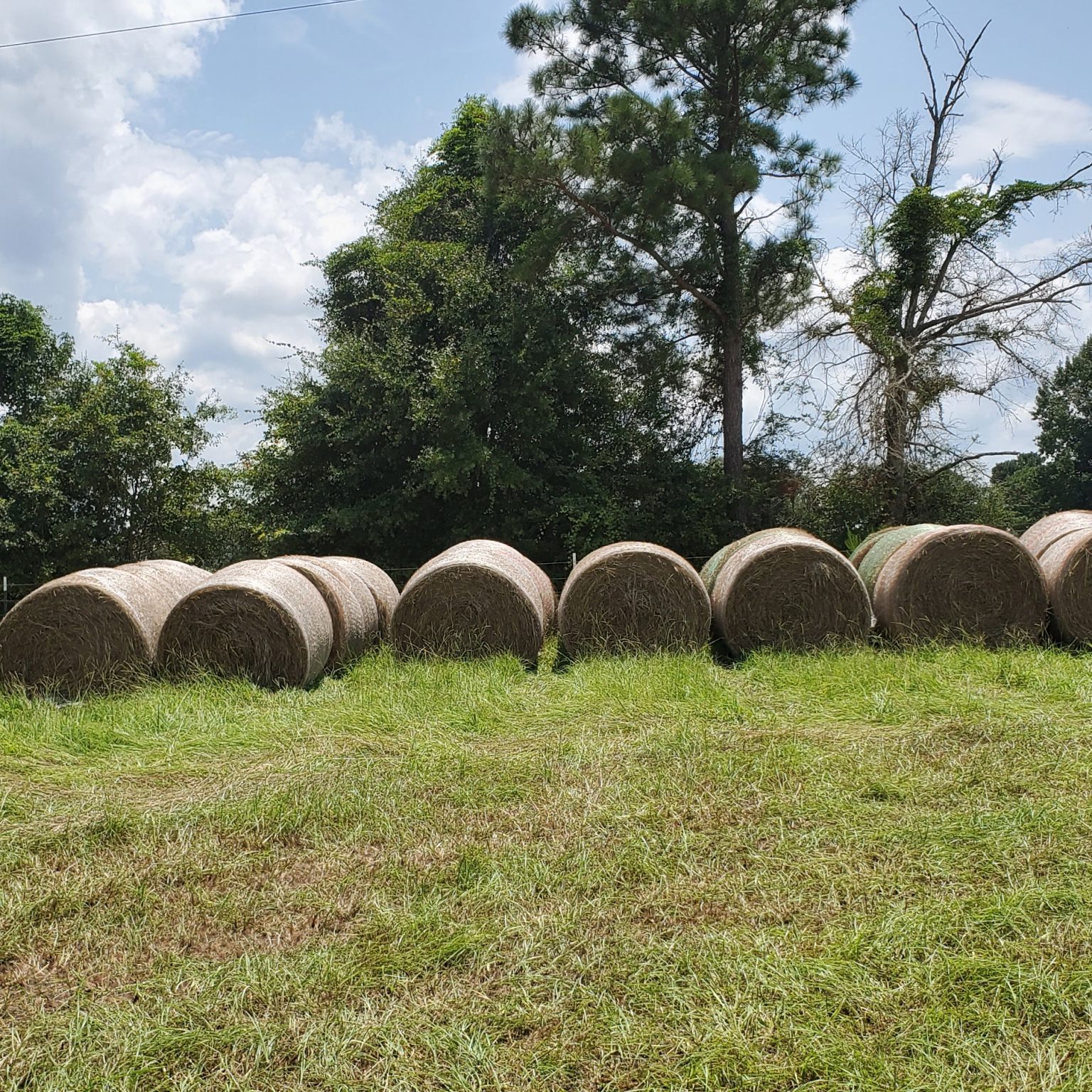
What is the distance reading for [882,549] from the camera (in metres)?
9.12

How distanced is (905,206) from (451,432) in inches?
375

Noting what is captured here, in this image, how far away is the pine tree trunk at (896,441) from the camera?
1449cm

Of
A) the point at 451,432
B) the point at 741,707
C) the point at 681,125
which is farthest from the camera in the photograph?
the point at 451,432

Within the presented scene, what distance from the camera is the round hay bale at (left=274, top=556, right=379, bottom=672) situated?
25.8ft

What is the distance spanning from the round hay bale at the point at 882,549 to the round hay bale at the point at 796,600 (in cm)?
85

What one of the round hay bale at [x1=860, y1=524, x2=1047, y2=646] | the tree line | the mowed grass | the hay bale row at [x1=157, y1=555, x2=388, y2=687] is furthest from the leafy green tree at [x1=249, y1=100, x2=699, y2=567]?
the mowed grass

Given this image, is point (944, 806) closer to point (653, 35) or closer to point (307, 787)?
point (307, 787)

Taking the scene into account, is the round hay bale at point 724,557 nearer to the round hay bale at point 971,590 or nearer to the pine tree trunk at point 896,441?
the round hay bale at point 971,590

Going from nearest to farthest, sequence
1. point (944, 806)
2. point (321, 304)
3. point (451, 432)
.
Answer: point (944, 806) < point (451, 432) < point (321, 304)

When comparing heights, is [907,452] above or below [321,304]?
below

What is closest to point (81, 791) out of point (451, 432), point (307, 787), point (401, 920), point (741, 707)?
point (307, 787)

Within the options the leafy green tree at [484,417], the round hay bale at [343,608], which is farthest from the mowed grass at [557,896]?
the leafy green tree at [484,417]

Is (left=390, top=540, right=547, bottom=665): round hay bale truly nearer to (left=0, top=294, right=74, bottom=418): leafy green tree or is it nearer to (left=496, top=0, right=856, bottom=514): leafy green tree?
(left=496, top=0, right=856, bottom=514): leafy green tree

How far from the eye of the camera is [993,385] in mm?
15117
